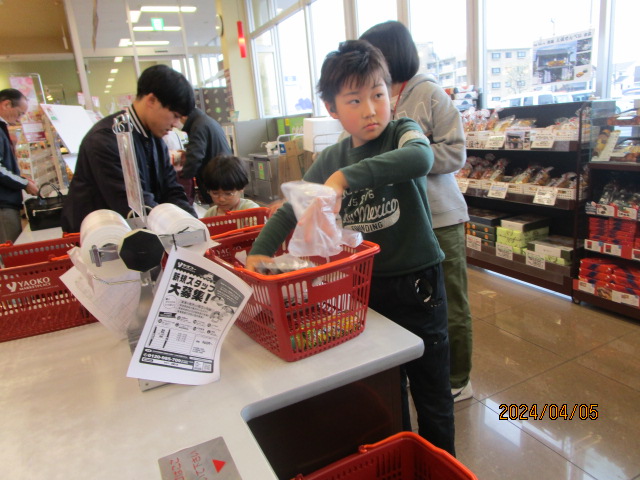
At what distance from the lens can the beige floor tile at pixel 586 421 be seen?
1584 mm

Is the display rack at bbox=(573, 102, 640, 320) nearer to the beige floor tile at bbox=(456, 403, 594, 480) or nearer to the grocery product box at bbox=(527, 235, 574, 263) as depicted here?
the grocery product box at bbox=(527, 235, 574, 263)

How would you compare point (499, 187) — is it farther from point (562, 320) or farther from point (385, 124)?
point (385, 124)

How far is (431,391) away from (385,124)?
0.75m

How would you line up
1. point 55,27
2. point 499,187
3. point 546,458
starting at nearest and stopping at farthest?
point 546,458, point 499,187, point 55,27

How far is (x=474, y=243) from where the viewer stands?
140 inches

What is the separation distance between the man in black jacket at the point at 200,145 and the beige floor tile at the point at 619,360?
2389 millimetres

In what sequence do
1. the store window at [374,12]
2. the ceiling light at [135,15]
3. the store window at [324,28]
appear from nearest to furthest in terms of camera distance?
the store window at [374,12] < the store window at [324,28] < the ceiling light at [135,15]

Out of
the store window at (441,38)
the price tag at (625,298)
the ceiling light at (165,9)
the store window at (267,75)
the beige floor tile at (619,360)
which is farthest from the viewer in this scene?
the ceiling light at (165,9)

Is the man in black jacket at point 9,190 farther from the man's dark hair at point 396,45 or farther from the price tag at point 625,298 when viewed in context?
the price tag at point 625,298

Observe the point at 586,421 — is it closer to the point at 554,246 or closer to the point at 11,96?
the point at 554,246

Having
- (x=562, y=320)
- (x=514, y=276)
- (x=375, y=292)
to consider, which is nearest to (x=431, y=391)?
(x=375, y=292)

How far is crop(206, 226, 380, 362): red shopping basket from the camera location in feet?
2.86

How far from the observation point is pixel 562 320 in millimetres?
2633
